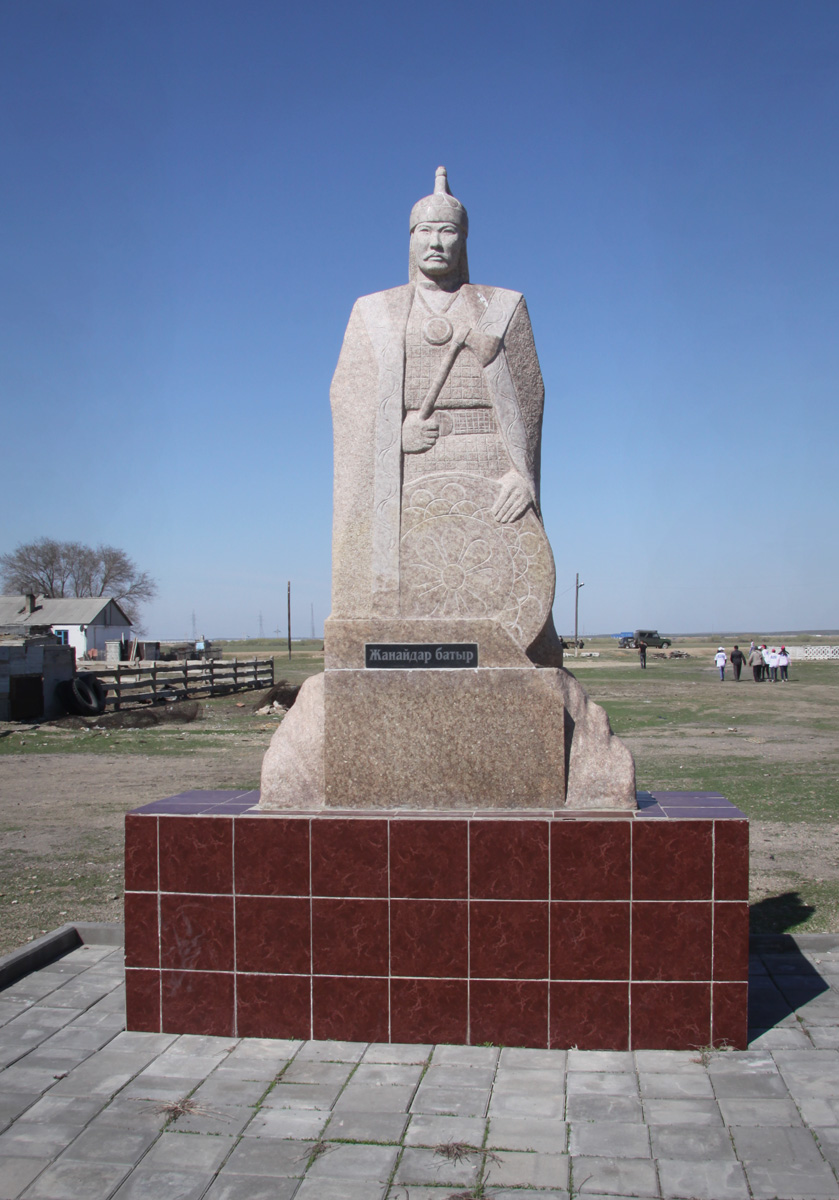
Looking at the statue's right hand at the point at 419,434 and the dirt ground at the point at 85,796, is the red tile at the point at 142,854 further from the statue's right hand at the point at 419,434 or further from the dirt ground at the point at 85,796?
the statue's right hand at the point at 419,434

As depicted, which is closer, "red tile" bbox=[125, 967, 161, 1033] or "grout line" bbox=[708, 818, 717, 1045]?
"grout line" bbox=[708, 818, 717, 1045]

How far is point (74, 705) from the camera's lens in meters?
17.4

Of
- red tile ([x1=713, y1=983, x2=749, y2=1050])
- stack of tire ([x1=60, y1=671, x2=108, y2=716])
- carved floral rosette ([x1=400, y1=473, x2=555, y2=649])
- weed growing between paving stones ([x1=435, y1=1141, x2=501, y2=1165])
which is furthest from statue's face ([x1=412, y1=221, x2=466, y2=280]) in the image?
stack of tire ([x1=60, y1=671, x2=108, y2=716])

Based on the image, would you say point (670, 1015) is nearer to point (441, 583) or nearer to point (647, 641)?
point (441, 583)

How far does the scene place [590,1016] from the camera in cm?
376

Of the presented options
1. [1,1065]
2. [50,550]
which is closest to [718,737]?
[1,1065]

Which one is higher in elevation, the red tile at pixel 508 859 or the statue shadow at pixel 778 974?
the red tile at pixel 508 859

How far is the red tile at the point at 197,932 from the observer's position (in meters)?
3.93

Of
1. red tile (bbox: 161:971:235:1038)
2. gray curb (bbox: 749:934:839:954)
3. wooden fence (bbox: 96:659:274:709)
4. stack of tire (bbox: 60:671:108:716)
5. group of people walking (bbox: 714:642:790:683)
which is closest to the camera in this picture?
red tile (bbox: 161:971:235:1038)

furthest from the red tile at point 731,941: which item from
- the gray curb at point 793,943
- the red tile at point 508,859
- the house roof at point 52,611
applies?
the house roof at point 52,611

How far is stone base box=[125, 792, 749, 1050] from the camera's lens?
374 cm

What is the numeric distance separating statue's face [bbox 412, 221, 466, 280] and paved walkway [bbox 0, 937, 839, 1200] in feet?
11.6

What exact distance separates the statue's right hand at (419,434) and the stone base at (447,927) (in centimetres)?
171

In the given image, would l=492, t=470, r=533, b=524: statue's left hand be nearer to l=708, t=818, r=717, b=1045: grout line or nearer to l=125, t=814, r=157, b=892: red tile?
l=708, t=818, r=717, b=1045: grout line
